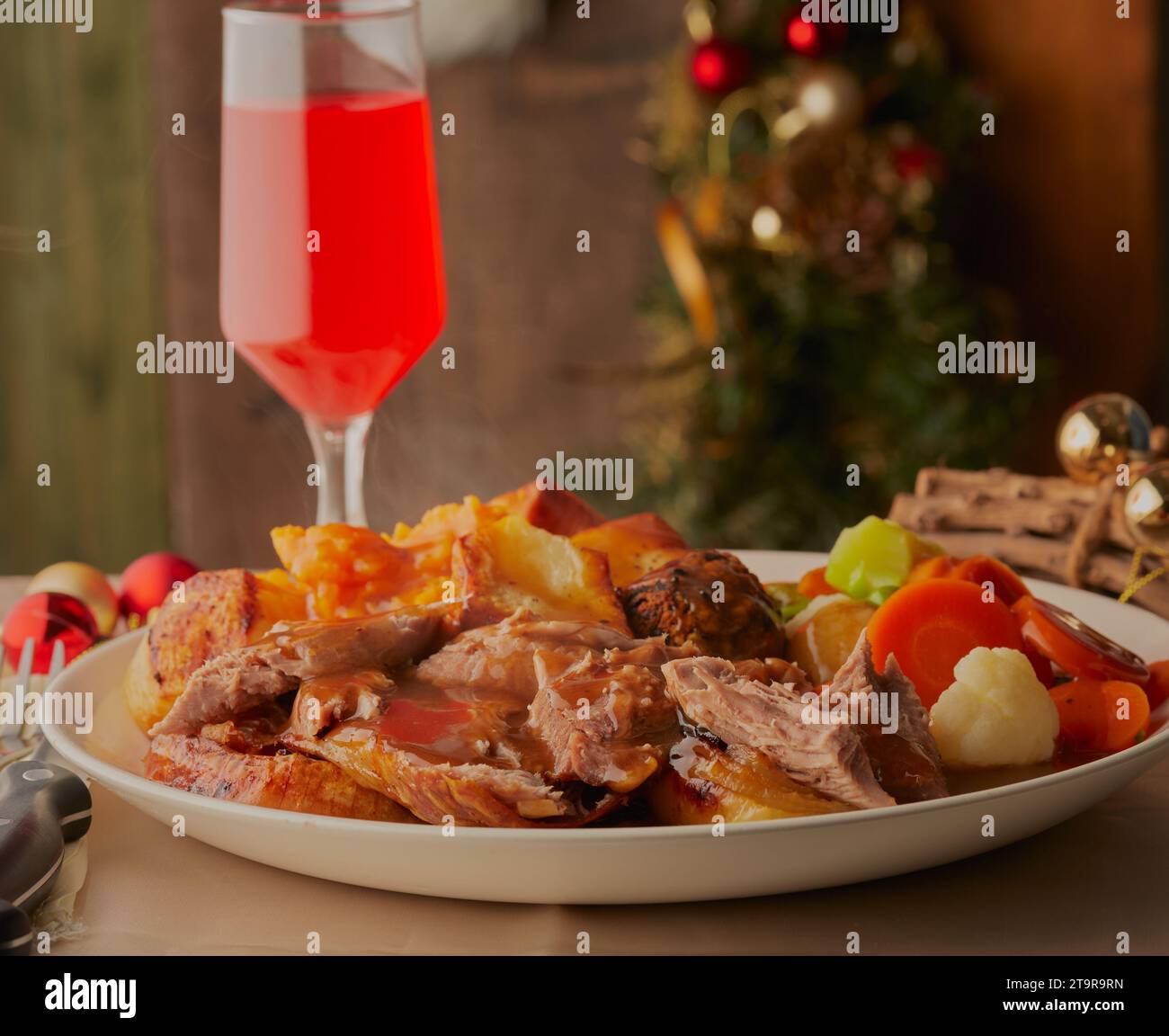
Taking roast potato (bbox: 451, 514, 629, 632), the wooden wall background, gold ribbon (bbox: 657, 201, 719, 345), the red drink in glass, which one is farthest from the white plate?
the wooden wall background

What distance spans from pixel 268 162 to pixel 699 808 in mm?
924

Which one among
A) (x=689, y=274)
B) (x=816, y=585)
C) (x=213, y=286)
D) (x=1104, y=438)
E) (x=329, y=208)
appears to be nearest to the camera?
(x=816, y=585)

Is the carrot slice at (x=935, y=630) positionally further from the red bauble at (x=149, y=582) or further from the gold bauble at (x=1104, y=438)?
the red bauble at (x=149, y=582)

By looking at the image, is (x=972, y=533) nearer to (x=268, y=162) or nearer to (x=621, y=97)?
(x=268, y=162)

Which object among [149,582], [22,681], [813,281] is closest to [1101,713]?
[22,681]

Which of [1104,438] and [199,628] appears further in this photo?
[1104,438]

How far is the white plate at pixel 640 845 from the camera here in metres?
0.81

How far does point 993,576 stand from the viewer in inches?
49.6

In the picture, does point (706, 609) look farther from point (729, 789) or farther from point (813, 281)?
point (813, 281)

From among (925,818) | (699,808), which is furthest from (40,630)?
(925,818)

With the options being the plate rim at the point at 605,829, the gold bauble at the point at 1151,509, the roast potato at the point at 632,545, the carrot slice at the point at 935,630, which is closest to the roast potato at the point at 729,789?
the plate rim at the point at 605,829

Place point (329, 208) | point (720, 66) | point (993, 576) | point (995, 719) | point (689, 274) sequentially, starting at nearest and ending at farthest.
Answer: point (995, 719), point (993, 576), point (329, 208), point (720, 66), point (689, 274)

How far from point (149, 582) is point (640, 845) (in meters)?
1.01

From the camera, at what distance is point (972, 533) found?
1.67 m
